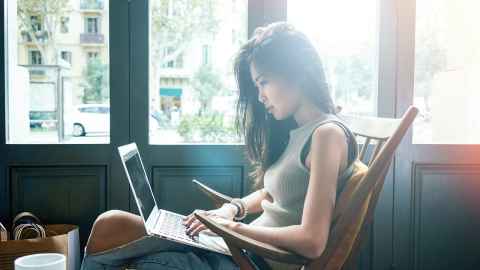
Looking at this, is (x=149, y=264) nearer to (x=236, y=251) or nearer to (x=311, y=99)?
(x=236, y=251)

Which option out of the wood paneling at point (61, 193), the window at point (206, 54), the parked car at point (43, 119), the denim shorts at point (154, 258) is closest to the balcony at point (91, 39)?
the parked car at point (43, 119)

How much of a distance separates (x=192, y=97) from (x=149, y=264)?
3.54 ft

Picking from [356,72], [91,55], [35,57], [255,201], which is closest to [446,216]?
A: [356,72]

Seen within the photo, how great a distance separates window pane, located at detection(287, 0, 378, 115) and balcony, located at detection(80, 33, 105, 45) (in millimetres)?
932

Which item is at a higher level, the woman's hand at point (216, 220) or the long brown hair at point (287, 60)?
the long brown hair at point (287, 60)

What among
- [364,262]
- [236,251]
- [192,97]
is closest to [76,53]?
[192,97]

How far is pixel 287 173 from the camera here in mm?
1226

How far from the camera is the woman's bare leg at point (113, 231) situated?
49.2 inches

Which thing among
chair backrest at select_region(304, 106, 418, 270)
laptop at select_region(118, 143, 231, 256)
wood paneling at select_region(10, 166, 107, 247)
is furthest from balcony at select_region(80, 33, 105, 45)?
chair backrest at select_region(304, 106, 418, 270)

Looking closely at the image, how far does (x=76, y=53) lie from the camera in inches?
81.6

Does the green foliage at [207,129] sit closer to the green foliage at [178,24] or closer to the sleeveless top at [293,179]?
the green foliage at [178,24]

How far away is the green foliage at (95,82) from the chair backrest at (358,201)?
4.37ft

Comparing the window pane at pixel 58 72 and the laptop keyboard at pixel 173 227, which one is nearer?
the laptop keyboard at pixel 173 227

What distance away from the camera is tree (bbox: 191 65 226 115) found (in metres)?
2.12
